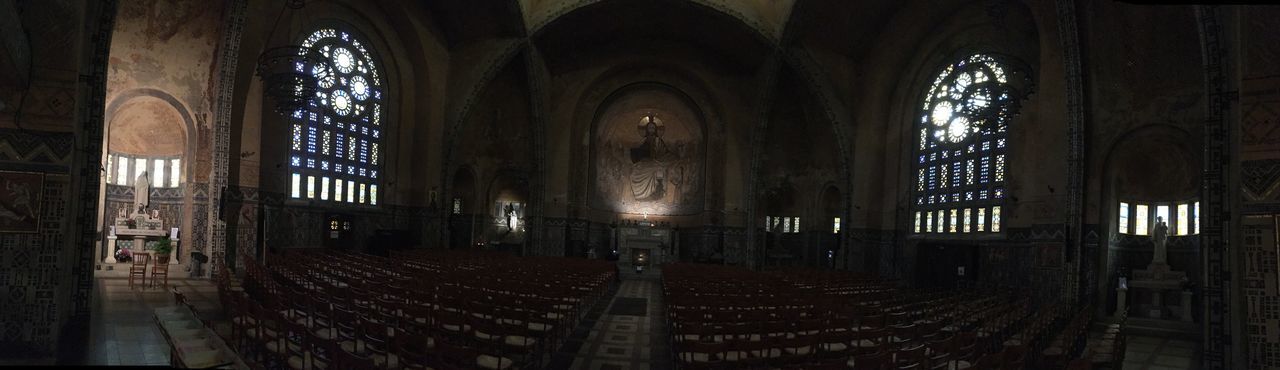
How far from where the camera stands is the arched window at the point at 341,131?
2764 cm

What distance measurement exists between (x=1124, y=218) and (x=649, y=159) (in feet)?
77.7

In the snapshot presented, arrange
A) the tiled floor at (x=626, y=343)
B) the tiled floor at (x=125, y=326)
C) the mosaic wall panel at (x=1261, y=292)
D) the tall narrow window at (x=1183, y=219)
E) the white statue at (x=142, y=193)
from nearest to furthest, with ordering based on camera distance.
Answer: the tiled floor at (x=125, y=326) → the tiled floor at (x=626, y=343) → the mosaic wall panel at (x=1261, y=292) → the tall narrow window at (x=1183, y=219) → the white statue at (x=142, y=193)

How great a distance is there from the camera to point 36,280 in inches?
419

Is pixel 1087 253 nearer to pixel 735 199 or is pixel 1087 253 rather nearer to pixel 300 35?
pixel 735 199

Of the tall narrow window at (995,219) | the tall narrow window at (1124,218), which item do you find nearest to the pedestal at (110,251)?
the tall narrow window at (995,219)

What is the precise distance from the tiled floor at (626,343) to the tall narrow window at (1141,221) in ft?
47.3

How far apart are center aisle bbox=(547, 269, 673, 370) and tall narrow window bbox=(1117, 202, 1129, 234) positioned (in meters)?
14.0

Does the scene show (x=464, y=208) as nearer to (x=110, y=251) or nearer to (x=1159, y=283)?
(x=110, y=251)

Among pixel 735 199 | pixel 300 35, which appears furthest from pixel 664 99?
pixel 300 35

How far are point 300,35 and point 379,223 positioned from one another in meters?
9.22

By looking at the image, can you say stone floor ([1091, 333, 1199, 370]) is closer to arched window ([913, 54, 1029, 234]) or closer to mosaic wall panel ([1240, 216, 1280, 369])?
mosaic wall panel ([1240, 216, 1280, 369])

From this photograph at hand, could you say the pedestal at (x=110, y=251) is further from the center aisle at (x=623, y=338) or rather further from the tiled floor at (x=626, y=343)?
the tiled floor at (x=626, y=343)

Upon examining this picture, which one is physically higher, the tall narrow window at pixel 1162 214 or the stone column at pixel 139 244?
the tall narrow window at pixel 1162 214

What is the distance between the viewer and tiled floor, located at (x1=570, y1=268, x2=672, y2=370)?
35.0 ft
